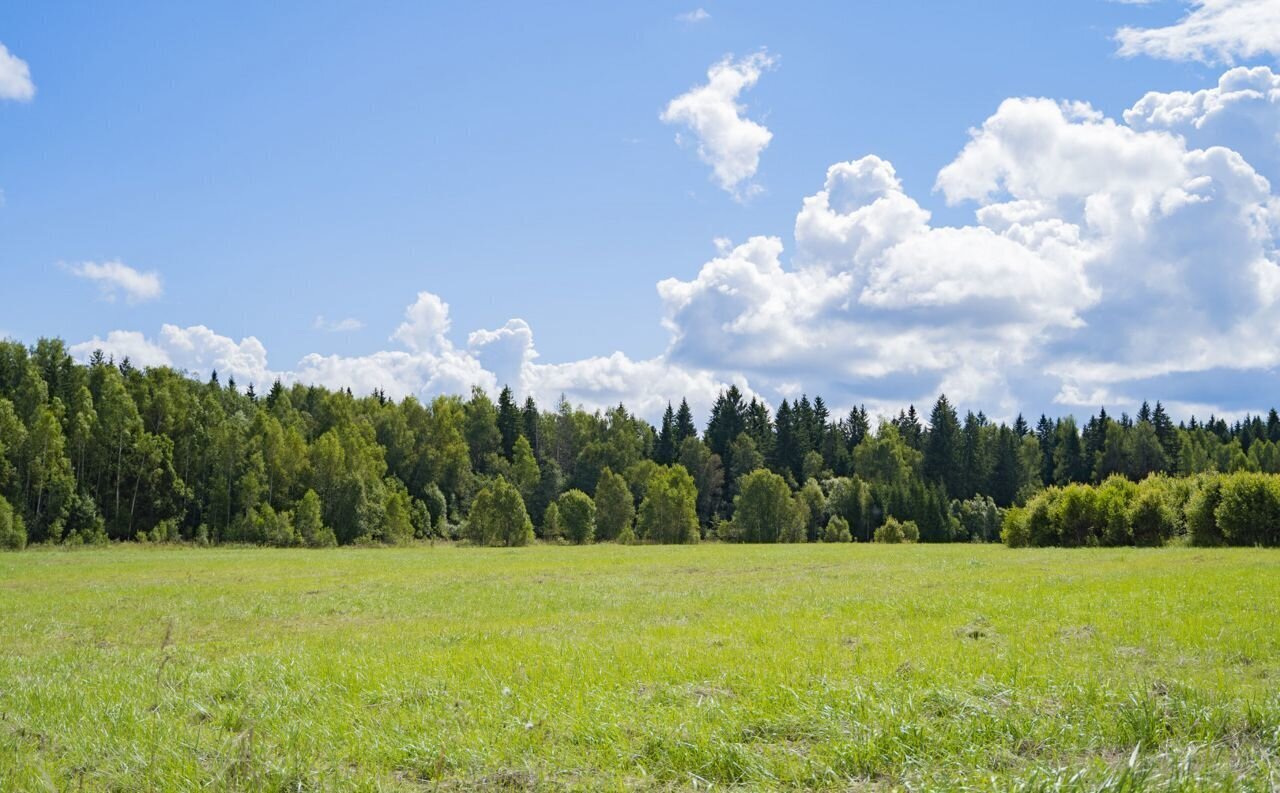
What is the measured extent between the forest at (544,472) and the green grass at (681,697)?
39.6 m

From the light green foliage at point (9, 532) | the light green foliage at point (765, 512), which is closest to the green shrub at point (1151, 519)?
the light green foliage at point (765, 512)

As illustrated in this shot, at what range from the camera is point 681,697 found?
8898 millimetres

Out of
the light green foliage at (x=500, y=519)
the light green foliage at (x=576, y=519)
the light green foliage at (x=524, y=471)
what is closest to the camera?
the light green foliage at (x=500, y=519)

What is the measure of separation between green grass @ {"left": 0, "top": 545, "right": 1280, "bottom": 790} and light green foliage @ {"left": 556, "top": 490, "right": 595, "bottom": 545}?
73.7 m

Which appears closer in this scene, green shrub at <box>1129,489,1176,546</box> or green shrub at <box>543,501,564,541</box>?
green shrub at <box>1129,489,1176,546</box>

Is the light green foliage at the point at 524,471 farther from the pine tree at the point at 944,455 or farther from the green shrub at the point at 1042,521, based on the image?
the green shrub at the point at 1042,521

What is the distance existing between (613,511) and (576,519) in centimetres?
845

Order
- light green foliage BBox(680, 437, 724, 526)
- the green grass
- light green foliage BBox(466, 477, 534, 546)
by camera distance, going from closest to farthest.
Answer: the green grass, light green foliage BBox(466, 477, 534, 546), light green foliage BBox(680, 437, 724, 526)

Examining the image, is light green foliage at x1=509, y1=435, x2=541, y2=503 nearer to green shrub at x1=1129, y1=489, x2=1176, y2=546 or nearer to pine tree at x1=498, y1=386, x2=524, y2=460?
pine tree at x1=498, y1=386, x2=524, y2=460

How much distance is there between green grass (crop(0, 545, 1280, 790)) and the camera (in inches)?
258

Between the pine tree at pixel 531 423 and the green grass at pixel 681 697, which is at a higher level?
the pine tree at pixel 531 423

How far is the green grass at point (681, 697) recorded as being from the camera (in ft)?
21.5

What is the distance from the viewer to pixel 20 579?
1377 inches

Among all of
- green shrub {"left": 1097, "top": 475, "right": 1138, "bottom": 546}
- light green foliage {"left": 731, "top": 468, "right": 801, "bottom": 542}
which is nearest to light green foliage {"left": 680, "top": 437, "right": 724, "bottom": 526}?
light green foliage {"left": 731, "top": 468, "right": 801, "bottom": 542}
